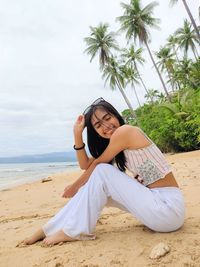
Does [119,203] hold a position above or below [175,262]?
above

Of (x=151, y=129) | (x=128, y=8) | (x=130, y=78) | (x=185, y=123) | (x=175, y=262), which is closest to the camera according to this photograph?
(x=175, y=262)

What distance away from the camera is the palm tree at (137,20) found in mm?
31734

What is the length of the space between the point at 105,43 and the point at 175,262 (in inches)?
1296

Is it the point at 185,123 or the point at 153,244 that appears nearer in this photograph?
the point at 153,244

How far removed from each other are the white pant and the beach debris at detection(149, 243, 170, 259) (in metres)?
0.30

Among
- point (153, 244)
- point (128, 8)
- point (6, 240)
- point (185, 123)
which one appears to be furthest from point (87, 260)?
point (128, 8)

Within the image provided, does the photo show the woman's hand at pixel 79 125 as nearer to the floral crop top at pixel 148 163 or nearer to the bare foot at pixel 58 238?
the floral crop top at pixel 148 163

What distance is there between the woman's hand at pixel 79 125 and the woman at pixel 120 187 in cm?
6

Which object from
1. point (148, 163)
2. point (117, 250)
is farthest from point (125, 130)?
point (117, 250)

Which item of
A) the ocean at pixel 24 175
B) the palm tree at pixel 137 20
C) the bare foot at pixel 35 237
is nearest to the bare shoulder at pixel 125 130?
the bare foot at pixel 35 237

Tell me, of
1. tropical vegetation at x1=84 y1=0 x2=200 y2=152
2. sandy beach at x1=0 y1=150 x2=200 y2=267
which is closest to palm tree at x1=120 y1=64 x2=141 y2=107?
tropical vegetation at x1=84 y1=0 x2=200 y2=152

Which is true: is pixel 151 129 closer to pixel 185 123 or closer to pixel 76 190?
pixel 185 123

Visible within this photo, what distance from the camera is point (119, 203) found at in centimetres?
280

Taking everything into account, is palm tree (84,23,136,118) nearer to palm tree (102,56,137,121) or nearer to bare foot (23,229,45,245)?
palm tree (102,56,137,121)
